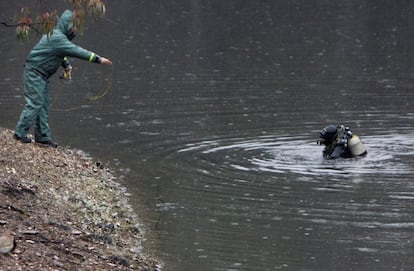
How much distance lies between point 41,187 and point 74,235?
226 centimetres

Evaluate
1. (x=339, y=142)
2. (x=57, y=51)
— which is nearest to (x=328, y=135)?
(x=339, y=142)

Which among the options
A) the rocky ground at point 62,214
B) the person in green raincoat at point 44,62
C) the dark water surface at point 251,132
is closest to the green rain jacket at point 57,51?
the person in green raincoat at point 44,62

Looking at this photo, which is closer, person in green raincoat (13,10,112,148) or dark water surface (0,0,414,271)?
dark water surface (0,0,414,271)

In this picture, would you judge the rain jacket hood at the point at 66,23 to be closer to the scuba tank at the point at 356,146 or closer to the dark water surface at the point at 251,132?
the dark water surface at the point at 251,132

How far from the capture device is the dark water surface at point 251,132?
39.4 feet

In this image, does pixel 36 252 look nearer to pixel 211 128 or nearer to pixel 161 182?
pixel 161 182

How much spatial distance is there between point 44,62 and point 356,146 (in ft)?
17.4

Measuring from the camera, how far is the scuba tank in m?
16.7

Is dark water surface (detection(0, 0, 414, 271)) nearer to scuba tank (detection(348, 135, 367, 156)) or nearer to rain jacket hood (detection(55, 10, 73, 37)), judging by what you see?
scuba tank (detection(348, 135, 367, 156))

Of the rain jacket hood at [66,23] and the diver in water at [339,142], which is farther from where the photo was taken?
the diver in water at [339,142]

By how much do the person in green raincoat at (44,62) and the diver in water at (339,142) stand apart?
4.05 meters

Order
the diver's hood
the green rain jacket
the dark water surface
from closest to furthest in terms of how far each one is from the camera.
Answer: the dark water surface < the green rain jacket < the diver's hood

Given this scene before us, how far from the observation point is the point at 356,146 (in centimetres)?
1677

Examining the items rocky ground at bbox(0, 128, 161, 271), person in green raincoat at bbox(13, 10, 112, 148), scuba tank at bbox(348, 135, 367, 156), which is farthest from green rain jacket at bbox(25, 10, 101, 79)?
scuba tank at bbox(348, 135, 367, 156)
